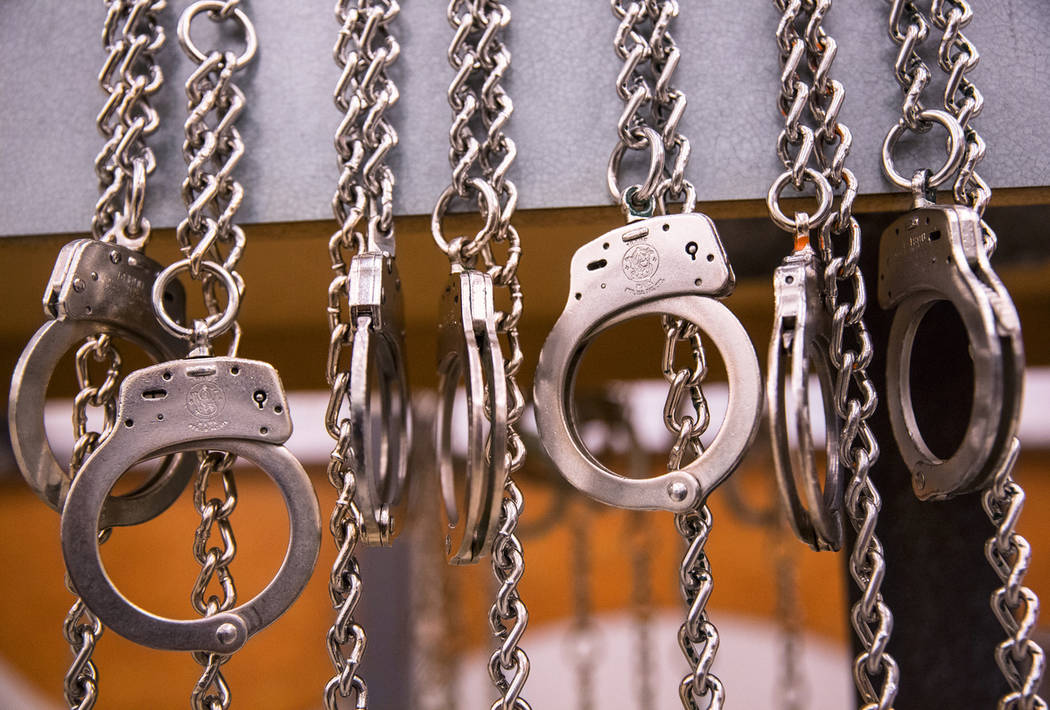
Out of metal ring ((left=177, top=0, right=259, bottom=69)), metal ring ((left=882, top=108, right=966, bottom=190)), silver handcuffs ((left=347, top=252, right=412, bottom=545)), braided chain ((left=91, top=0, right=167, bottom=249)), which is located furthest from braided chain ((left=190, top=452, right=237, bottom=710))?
metal ring ((left=882, top=108, right=966, bottom=190))

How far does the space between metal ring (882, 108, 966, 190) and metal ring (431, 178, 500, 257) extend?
12.7 inches

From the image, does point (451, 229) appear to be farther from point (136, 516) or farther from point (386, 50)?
point (136, 516)

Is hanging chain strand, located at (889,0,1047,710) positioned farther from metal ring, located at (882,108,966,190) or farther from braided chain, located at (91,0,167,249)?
braided chain, located at (91,0,167,249)

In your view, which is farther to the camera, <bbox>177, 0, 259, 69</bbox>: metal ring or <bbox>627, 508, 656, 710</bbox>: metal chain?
<bbox>627, 508, 656, 710</bbox>: metal chain

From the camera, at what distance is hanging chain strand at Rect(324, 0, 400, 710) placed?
2.12 ft

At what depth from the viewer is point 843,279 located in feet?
2.30

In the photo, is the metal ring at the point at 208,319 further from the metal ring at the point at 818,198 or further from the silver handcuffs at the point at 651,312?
the metal ring at the point at 818,198

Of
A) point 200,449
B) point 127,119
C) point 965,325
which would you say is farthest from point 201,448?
point 965,325

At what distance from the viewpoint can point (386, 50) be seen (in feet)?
2.51

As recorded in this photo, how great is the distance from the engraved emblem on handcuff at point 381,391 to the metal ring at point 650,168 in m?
0.19

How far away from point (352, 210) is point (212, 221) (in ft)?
0.41

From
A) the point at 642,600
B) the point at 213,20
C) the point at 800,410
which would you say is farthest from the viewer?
the point at 642,600

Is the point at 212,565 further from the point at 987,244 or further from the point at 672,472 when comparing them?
the point at 987,244

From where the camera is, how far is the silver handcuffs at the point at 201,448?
2.04 feet
